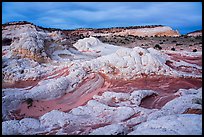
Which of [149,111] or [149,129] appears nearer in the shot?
[149,129]

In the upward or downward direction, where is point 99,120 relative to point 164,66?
downward

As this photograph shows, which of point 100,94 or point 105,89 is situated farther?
point 105,89

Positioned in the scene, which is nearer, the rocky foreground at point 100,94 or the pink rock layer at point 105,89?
the rocky foreground at point 100,94

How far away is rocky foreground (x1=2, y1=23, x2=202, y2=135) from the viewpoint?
8320 millimetres

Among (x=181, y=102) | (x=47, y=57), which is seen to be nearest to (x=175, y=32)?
(x=47, y=57)

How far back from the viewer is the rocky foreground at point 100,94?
328 inches

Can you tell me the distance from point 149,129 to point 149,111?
2417 millimetres

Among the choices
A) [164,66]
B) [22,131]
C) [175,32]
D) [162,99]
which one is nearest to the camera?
[22,131]

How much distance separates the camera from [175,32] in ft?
181

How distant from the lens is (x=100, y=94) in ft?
34.8

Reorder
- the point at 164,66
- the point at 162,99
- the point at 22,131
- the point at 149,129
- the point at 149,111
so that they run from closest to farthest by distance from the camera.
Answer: the point at 149,129, the point at 22,131, the point at 149,111, the point at 162,99, the point at 164,66

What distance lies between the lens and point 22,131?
8453 millimetres

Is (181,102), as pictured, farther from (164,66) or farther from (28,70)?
(28,70)

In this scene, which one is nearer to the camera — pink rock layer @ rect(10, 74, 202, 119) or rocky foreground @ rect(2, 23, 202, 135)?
rocky foreground @ rect(2, 23, 202, 135)
